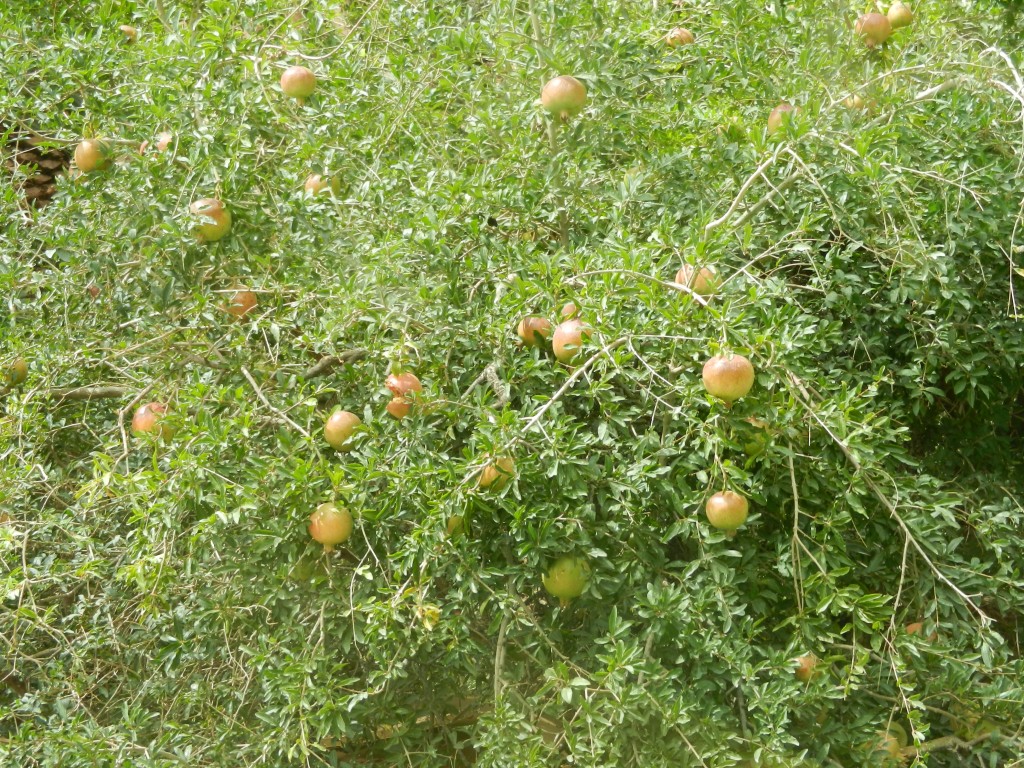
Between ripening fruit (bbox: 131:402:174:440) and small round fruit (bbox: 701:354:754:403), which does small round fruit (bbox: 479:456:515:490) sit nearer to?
small round fruit (bbox: 701:354:754:403)

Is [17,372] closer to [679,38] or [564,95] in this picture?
[564,95]

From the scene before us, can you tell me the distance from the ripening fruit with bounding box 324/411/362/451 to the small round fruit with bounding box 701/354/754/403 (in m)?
0.91

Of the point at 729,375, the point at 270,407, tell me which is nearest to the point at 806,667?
the point at 729,375

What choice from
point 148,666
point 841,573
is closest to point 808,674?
point 841,573

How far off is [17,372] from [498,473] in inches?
70.6

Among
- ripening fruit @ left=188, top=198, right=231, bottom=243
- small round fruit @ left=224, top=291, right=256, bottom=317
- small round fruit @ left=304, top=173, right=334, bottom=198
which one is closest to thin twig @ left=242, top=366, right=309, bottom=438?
small round fruit @ left=224, top=291, right=256, bottom=317

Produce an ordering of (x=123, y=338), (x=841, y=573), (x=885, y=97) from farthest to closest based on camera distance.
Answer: (x=123, y=338) < (x=885, y=97) < (x=841, y=573)

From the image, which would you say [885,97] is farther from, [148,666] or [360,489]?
[148,666]

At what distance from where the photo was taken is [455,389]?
285 centimetres

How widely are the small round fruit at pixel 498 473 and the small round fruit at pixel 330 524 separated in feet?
1.15

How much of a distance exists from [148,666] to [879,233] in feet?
8.84

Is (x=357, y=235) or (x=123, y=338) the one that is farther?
(x=123, y=338)

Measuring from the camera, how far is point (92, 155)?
3.09 metres

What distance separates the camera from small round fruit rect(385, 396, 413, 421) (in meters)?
2.72
